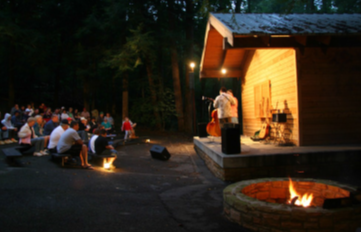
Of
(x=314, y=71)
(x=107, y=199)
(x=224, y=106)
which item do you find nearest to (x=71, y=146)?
(x=107, y=199)

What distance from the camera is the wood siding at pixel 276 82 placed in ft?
28.8

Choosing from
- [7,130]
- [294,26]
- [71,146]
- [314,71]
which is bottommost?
[71,146]

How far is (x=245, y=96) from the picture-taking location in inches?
555

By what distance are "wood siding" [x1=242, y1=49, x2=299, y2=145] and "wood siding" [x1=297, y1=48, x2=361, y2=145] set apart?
0.97 ft

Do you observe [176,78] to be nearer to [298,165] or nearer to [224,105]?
[224,105]

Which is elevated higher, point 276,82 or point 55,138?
point 276,82

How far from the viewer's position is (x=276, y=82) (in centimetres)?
1009

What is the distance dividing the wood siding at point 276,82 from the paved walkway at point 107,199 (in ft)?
11.2

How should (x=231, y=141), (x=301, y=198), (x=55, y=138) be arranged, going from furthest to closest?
(x=55, y=138) → (x=231, y=141) → (x=301, y=198)

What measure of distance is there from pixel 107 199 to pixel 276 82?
24.7 feet

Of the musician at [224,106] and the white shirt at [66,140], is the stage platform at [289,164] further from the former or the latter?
the white shirt at [66,140]

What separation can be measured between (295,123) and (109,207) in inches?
254

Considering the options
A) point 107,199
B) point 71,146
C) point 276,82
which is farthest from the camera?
point 276,82

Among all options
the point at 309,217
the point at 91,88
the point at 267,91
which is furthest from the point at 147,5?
the point at 309,217
